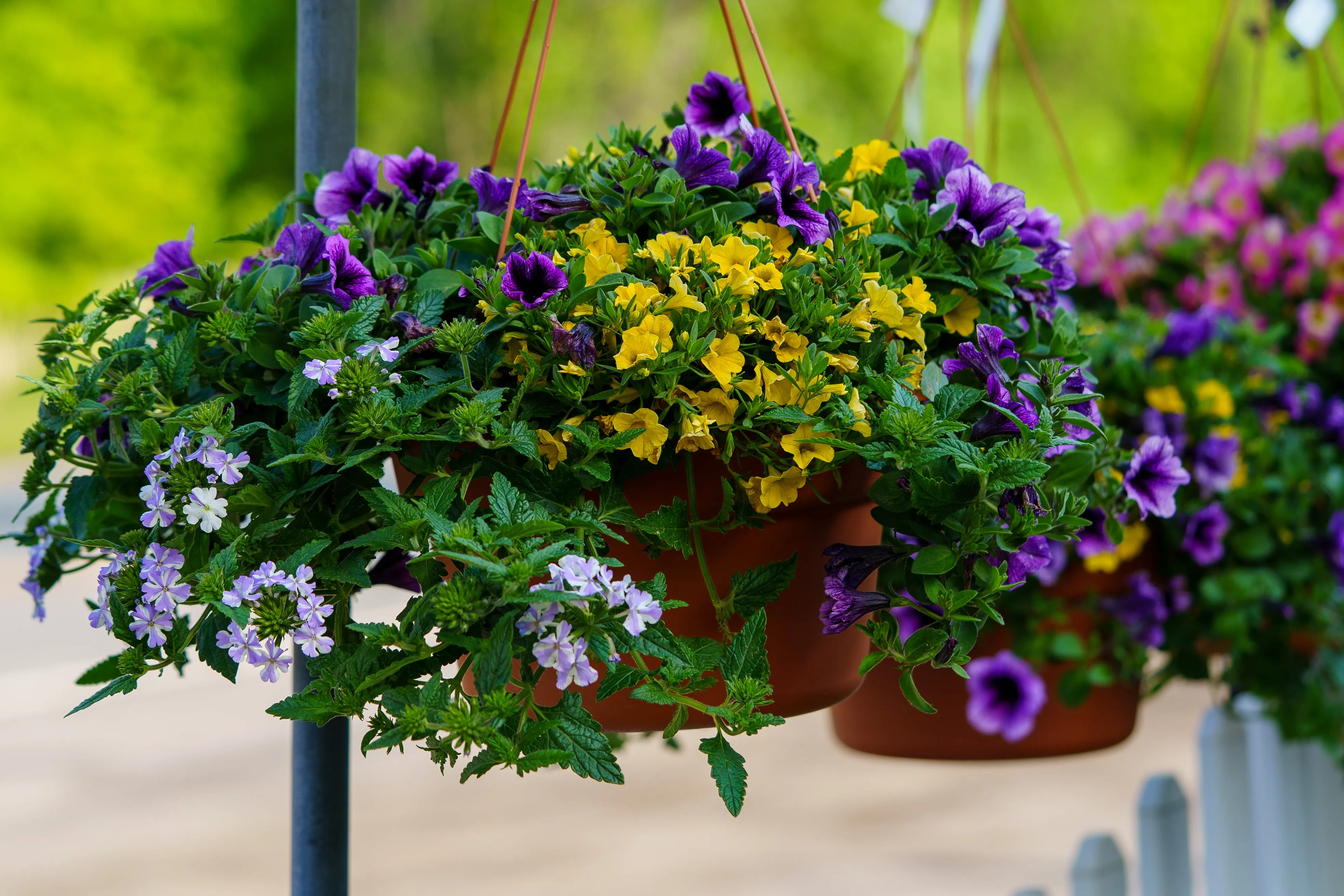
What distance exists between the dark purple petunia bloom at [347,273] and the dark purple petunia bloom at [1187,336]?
739 millimetres

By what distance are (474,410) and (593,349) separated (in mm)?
61

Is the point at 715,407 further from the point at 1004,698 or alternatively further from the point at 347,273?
the point at 1004,698

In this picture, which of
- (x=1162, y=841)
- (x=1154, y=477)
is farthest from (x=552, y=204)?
(x=1162, y=841)

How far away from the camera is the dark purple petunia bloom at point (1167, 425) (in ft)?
3.19

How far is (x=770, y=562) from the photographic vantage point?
589 millimetres

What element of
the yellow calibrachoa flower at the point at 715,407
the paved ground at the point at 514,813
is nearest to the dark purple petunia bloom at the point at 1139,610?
the yellow calibrachoa flower at the point at 715,407

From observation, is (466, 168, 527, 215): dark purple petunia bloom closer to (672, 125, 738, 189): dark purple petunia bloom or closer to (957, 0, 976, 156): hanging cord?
(672, 125, 738, 189): dark purple petunia bloom

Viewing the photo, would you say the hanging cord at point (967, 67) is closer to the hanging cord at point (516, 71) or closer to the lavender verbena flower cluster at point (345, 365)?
the hanging cord at point (516, 71)

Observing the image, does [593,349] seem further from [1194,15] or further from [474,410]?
[1194,15]

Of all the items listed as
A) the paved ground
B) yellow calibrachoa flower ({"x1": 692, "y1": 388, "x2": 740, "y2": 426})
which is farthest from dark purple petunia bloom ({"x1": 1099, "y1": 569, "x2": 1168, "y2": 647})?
→ the paved ground

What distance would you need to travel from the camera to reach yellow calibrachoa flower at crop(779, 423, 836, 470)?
0.52 metres

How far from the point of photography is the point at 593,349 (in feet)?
1.69

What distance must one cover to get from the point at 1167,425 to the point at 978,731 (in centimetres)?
30

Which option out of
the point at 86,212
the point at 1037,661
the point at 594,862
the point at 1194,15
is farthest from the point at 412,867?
the point at 1194,15
